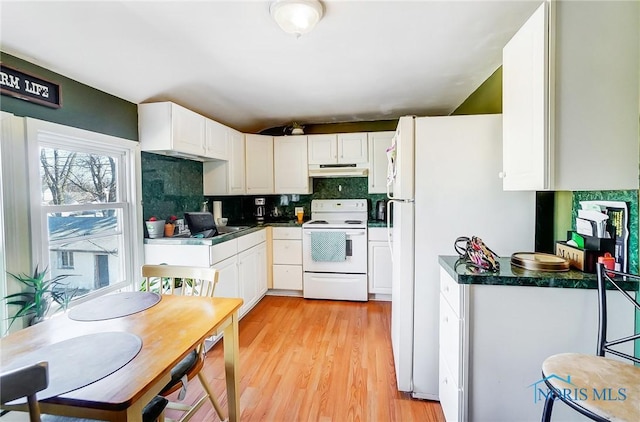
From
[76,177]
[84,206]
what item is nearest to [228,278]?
[84,206]

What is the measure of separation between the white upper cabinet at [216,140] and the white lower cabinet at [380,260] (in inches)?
75.2

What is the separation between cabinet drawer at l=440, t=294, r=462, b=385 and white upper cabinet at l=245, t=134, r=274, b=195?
2791 mm

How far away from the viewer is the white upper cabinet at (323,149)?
12.3 feet

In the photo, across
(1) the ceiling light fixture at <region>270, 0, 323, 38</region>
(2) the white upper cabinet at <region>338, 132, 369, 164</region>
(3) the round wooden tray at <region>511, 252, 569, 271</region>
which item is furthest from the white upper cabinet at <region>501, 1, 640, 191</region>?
(2) the white upper cabinet at <region>338, 132, 369, 164</region>

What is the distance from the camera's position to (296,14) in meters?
1.51

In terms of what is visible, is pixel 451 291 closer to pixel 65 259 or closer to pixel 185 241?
pixel 185 241

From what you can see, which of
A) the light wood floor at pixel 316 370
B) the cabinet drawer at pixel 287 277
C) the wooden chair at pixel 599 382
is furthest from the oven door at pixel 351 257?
the wooden chair at pixel 599 382

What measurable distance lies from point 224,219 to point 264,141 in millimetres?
1149

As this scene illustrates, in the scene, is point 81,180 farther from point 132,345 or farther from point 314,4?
point 314,4

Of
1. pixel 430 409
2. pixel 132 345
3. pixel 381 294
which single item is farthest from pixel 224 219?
pixel 430 409

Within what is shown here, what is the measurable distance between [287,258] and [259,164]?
1.28 meters

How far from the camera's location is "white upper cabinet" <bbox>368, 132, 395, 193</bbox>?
3652 mm

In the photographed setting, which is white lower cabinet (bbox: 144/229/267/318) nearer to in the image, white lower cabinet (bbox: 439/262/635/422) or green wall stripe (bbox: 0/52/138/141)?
green wall stripe (bbox: 0/52/138/141)

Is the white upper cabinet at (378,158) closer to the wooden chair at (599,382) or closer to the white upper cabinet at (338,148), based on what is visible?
the white upper cabinet at (338,148)
